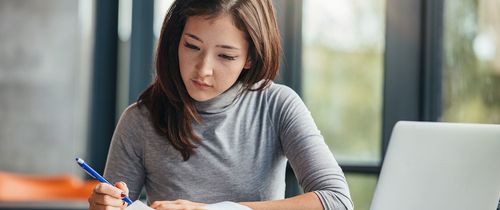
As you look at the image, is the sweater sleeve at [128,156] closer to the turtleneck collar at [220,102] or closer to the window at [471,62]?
the turtleneck collar at [220,102]

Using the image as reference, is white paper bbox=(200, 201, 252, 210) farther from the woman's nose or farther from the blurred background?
the blurred background

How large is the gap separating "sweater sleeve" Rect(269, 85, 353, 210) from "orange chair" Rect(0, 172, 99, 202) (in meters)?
2.43

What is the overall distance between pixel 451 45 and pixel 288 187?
947 mm

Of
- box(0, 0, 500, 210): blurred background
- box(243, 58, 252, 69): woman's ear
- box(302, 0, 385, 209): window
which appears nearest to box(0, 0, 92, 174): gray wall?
box(0, 0, 500, 210): blurred background

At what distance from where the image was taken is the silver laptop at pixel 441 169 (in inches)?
66.5

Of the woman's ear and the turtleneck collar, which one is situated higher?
the woman's ear

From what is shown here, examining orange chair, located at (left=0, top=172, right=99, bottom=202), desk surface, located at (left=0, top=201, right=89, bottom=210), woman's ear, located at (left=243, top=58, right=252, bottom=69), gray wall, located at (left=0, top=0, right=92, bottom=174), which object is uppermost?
woman's ear, located at (left=243, top=58, right=252, bottom=69)

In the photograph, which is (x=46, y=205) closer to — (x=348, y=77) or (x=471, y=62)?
(x=348, y=77)

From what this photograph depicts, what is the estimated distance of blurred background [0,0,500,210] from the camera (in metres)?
3.67

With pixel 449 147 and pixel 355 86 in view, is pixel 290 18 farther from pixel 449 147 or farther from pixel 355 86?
pixel 449 147

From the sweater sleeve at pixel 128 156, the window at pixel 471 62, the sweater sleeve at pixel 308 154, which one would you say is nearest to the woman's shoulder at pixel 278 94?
the sweater sleeve at pixel 308 154

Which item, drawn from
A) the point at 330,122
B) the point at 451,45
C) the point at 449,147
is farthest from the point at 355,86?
the point at 449,147

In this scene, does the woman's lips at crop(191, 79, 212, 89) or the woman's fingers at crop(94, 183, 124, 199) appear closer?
the woman's fingers at crop(94, 183, 124, 199)

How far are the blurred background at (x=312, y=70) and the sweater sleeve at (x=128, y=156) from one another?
2.04m
